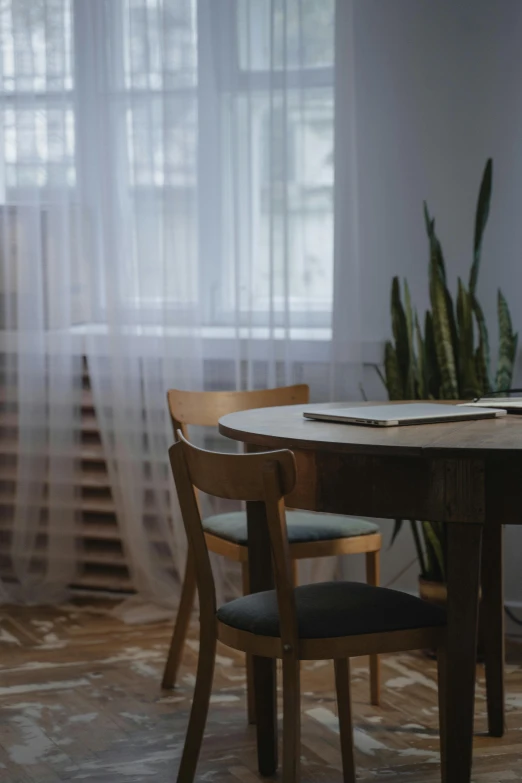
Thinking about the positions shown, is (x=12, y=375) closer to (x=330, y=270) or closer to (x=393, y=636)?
(x=330, y=270)

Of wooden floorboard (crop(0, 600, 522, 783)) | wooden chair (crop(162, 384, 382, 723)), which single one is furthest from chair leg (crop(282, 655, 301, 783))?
wooden chair (crop(162, 384, 382, 723))

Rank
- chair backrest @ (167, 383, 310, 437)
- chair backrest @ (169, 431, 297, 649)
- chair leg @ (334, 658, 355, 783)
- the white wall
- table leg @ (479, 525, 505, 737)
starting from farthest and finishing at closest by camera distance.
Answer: the white wall, chair backrest @ (167, 383, 310, 437), table leg @ (479, 525, 505, 737), chair leg @ (334, 658, 355, 783), chair backrest @ (169, 431, 297, 649)

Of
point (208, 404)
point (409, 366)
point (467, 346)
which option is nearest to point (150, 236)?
point (208, 404)

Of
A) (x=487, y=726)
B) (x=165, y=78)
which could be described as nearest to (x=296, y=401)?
(x=487, y=726)

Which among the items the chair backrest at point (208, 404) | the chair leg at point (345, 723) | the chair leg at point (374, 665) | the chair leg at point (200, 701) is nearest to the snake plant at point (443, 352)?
the chair leg at point (374, 665)

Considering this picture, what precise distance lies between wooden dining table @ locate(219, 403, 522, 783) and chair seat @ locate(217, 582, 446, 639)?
8 cm

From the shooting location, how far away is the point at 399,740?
8.13 ft

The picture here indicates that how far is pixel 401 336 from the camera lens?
3.01m

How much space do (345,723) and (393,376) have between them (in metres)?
1.11

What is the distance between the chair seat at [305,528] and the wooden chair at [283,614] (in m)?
0.55

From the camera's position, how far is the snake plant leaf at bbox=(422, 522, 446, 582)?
291 cm

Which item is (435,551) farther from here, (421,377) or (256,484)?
(256,484)

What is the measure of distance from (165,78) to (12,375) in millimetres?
1167

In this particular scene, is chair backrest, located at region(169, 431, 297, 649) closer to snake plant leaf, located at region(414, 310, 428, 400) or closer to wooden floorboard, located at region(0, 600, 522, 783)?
wooden floorboard, located at region(0, 600, 522, 783)
